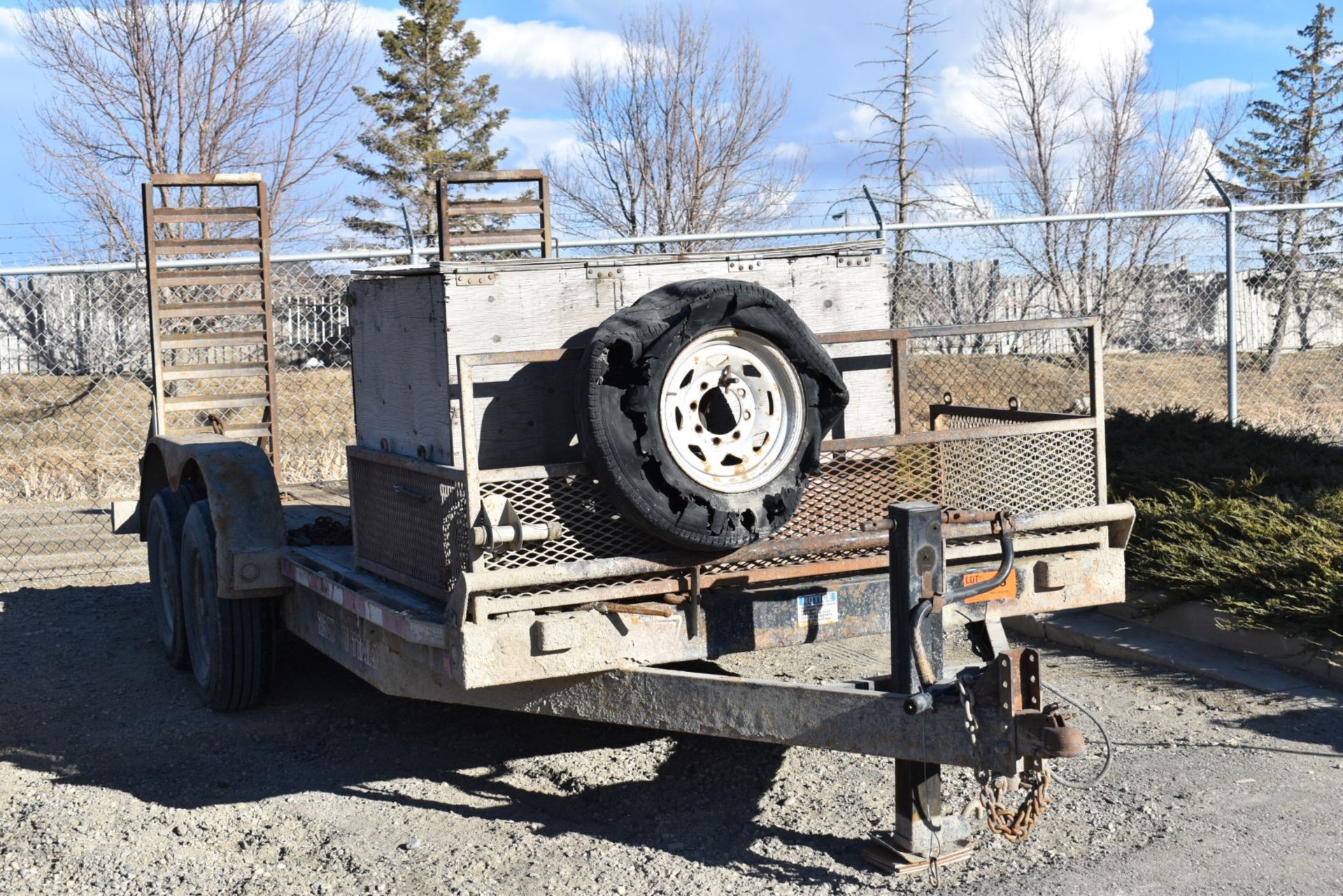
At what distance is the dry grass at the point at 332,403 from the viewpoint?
11773 millimetres

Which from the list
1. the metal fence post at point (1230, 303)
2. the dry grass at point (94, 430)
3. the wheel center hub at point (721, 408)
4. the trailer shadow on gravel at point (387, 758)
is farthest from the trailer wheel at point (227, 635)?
the metal fence post at point (1230, 303)

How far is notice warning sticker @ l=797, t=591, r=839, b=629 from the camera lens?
4.35m

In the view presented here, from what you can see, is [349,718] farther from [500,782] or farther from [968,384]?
[968,384]

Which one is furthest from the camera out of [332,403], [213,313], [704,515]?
[332,403]

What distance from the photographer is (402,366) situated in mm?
4598

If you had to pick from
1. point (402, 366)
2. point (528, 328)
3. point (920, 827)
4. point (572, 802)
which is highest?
point (528, 328)

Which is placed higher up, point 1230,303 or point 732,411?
Answer: point 1230,303

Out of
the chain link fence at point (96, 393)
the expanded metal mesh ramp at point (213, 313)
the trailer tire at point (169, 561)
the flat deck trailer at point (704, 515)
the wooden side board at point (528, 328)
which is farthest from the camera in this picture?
the chain link fence at point (96, 393)

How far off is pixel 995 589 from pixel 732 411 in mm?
1051

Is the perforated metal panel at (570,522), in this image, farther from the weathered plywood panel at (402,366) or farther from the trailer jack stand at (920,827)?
the trailer jack stand at (920,827)

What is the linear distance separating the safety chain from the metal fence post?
24.5 ft

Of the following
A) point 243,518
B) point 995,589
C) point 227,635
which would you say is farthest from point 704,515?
point 227,635

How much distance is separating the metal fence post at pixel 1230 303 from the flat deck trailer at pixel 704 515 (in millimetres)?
6010

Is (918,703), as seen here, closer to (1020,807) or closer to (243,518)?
(1020,807)
